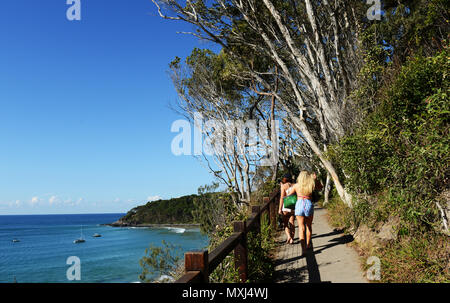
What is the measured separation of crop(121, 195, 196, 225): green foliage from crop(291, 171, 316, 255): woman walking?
74507 mm

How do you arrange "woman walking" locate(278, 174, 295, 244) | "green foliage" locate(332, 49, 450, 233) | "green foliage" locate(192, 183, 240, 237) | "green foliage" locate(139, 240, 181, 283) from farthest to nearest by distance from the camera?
"green foliage" locate(192, 183, 240, 237)
"green foliage" locate(139, 240, 181, 283)
"woman walking" locate(278, 174, 295, 244)
"green foliage" locate(332, 49, 450, 233)

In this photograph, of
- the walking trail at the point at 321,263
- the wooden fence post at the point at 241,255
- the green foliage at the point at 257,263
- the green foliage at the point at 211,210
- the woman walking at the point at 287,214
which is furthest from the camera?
the green foliage at the point at 211,210

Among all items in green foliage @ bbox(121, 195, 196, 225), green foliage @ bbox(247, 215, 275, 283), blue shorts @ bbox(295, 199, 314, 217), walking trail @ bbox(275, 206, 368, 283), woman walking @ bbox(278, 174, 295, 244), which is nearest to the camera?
walking trail @ bbox(275, 206, 368, 283)

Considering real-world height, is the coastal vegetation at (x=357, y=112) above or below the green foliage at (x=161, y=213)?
above

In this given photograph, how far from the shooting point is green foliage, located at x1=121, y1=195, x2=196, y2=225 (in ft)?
289

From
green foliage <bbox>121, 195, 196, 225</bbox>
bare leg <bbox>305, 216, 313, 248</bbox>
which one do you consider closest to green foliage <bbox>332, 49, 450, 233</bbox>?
bare leg <bbox>305, 216, 313, 248</bbox>

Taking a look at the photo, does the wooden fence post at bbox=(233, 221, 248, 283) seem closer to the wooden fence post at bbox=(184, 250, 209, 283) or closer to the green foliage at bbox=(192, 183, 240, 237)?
the wooden fence post at bbox=(184, 250, 209, 283)

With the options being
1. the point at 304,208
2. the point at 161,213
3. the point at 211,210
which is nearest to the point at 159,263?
the point at 211,210

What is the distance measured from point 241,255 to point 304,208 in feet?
6.67

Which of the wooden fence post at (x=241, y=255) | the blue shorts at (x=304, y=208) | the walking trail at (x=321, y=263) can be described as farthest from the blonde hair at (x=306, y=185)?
the wooden fence post at (x=241, y=255)

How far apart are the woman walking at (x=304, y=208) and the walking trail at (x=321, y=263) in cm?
37

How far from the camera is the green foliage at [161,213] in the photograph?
88.1m

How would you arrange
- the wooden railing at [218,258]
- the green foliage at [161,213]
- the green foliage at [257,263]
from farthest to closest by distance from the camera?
the green foliage at [161,213] < the green foliage at [257,263] < the wooden railing at [218,258]

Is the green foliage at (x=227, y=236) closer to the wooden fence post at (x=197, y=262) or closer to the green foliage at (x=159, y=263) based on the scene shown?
the green foliage at (x=159, y=263)
